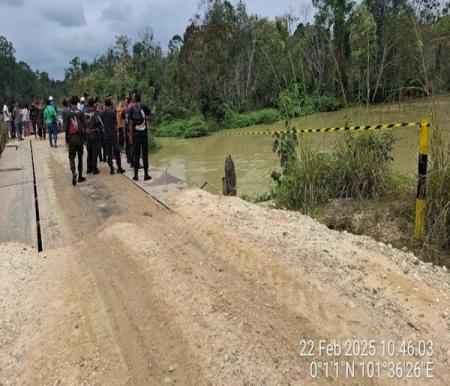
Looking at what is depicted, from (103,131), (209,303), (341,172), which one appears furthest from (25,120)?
(209,303)

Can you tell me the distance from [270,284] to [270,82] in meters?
27.2

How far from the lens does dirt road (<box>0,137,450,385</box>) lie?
272cm

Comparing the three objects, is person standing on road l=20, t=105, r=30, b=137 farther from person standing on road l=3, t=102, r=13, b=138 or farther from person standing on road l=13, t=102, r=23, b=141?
person standing on road l=13, t=102, r=23, b=141

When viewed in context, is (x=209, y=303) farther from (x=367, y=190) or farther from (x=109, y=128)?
(x=109, y=128)

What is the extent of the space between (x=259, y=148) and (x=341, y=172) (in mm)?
11507

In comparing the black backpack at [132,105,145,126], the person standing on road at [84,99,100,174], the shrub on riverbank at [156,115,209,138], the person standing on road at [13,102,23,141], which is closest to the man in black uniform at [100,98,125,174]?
the person standing on road at [84,99,100,174]

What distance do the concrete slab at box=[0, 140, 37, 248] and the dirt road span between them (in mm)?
452

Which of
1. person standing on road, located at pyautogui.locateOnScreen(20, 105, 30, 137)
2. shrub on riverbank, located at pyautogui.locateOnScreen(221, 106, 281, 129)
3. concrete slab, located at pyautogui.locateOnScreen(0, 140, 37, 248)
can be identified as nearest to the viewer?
concrete slab, located at pyautogui.locateOnScreen(0, 140, 37, 248)

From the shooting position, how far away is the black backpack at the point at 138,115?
7.52 metres

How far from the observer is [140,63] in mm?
27938

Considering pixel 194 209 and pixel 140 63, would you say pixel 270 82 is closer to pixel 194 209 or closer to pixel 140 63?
pixel 140 63

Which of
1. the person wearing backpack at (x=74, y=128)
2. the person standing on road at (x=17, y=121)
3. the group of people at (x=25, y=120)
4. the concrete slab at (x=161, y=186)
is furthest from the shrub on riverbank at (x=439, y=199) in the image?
the person standing on road at (x=17, y=121)

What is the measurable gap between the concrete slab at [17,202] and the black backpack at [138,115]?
7.46 feet

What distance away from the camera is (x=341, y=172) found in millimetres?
5727
